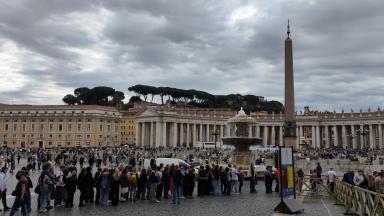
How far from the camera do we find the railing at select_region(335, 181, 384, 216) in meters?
8.93

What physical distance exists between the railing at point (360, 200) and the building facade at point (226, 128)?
73.4m

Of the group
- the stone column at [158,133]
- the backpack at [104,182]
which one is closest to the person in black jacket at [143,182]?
the backpack at [104,182]

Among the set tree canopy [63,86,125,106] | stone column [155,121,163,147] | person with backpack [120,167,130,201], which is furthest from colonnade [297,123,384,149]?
person with backpack [120,167,130,201]

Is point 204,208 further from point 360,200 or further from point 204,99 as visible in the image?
point 204,99

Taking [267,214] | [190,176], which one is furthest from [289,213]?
[190,176]

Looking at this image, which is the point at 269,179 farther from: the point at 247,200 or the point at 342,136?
the point at 342,136

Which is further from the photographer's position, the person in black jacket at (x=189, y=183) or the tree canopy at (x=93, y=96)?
the tree canopy at (x=93, y=96)

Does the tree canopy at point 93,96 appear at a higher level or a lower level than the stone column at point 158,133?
higher

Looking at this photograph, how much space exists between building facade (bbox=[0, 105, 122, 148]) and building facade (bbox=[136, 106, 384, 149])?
426 inches

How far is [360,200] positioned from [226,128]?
80.6 metres

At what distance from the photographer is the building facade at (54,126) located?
3708 inches

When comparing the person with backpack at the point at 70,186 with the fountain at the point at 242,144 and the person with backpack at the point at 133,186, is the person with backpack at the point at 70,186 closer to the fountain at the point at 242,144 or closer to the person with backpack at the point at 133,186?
the person with backpack at the point at 133,186

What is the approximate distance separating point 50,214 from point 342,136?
89.6 m

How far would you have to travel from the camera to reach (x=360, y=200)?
10648 mm
